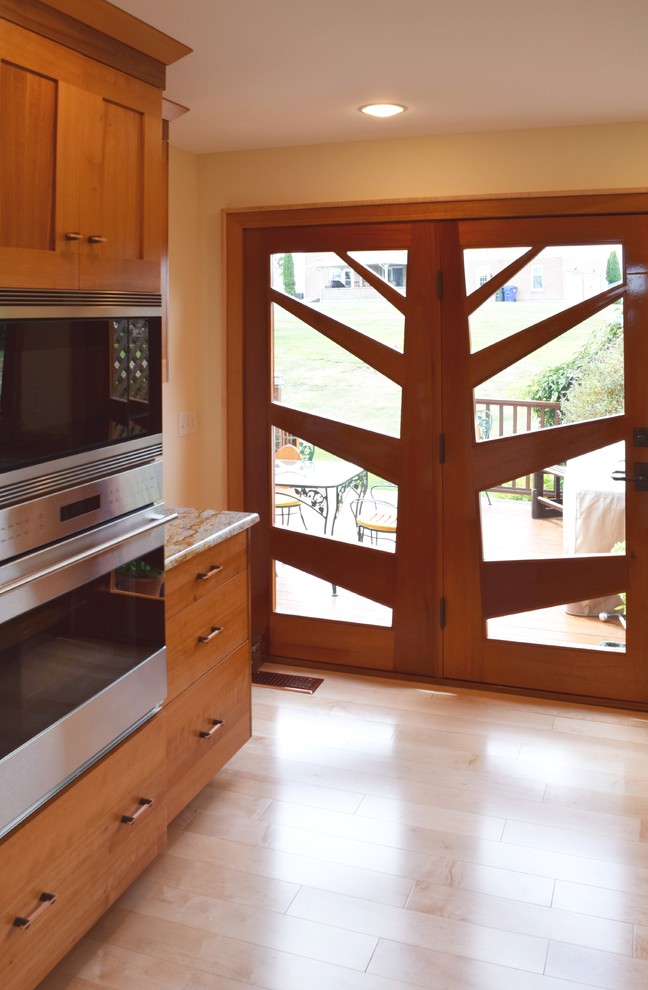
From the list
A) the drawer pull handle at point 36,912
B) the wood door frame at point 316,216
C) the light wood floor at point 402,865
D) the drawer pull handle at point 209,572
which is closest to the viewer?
the drawer pull handle at point 36,912

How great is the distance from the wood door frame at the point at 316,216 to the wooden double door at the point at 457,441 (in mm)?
37

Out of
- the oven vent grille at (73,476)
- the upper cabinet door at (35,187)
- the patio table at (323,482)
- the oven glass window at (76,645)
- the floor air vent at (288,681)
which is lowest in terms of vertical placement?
the floor air vent at (288,681)

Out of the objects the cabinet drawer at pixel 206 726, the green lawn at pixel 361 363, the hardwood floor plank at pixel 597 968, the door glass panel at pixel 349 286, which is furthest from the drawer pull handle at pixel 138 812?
the door glass panel at pixel 349 286

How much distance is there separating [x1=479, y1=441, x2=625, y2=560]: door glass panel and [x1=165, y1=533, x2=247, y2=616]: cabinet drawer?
1.28 metres

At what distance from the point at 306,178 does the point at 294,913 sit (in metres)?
2.92

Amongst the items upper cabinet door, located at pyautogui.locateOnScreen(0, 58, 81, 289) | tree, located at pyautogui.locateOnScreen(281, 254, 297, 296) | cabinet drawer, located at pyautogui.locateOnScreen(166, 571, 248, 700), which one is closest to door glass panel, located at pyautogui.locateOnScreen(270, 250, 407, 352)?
tree, located at pyautogui.locateOnScreen(281, 254, 297, 296)

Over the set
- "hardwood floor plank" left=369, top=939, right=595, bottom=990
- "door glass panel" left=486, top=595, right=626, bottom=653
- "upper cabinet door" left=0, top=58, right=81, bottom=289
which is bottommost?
"hardwood floor plank" left=369, top=939, right=595, bottom=990

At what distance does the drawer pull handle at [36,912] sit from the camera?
1.84 m

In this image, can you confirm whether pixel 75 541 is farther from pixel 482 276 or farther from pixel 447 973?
pixel 482 276

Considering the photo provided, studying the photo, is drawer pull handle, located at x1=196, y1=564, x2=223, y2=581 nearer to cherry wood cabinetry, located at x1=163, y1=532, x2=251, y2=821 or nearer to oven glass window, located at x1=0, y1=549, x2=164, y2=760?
cherry wood cabinetry, located at x1=163, y1=532, x2=251, y2=821

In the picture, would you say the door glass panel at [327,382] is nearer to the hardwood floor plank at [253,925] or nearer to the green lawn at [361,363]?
the green lawn at [361,363]

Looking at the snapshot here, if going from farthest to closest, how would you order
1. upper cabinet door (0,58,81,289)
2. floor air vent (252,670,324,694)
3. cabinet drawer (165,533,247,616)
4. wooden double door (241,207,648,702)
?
floor air vent (252,670,324,694), wooden double door (241,207,648,702), cabinet drawer (165,533,247,616), upper cabinet door (0,58,81,289)

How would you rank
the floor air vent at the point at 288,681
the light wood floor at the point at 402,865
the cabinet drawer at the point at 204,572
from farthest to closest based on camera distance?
the floor air vent at the point at 288,681, the cabinet drawer at the point at 204,572, the light wood floor at the point at 402,865

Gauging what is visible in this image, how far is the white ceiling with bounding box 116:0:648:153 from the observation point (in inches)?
89.5
